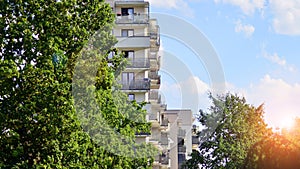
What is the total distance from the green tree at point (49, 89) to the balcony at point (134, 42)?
15735 millimetres

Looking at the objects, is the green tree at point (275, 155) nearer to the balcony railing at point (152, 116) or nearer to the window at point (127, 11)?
the window at point (127, 11)

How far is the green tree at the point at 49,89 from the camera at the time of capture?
59.4 ft

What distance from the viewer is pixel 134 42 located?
120 ft

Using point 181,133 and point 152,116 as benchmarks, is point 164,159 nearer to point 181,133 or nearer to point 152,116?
point 152,116

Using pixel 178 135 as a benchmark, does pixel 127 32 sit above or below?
above

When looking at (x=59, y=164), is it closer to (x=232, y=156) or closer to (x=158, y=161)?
(x=232, y=156)

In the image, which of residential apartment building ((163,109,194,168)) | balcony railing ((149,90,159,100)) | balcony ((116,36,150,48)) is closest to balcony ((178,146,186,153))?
residential apartment building ((163,109,194,168))

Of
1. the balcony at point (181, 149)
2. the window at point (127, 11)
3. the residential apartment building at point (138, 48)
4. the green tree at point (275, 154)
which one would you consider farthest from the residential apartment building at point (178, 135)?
the green tree at point (275, 154)

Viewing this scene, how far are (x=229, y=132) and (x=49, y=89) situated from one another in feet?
64.3

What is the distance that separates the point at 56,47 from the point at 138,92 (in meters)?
17.9

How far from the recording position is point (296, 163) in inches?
408

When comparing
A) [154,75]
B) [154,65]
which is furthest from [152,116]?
[154,65]

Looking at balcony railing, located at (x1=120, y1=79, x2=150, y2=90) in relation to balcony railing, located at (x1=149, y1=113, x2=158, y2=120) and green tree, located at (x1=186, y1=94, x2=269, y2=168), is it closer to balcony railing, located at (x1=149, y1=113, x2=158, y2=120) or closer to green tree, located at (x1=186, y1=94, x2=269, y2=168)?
balcony railing, located at (x1=149, y1=113, x2=158, y2=120)

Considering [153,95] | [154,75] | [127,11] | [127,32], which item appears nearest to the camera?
[127,32]
